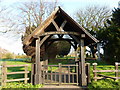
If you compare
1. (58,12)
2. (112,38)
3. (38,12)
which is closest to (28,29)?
(38,12)

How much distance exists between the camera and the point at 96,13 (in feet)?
98.1

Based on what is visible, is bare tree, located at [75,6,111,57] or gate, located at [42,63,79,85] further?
bare tree, located at [75,6,111,57]

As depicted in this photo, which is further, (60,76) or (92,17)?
(92,17)

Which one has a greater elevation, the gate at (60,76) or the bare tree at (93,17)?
the bare tree at (93,17)

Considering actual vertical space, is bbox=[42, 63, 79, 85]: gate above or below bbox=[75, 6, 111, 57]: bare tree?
below

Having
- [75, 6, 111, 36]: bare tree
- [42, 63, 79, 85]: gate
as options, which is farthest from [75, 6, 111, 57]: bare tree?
[42, 63, 79, 85]: gate

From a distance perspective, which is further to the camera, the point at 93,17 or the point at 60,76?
the point at 93,17

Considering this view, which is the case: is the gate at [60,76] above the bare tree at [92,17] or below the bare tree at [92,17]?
below

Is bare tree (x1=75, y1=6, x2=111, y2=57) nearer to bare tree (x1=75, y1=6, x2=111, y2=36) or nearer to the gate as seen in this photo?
bare tree (x1=75, y1=6, x2=111, y2=36)

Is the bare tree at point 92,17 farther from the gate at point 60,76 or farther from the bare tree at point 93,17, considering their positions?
the gate at point 60,76

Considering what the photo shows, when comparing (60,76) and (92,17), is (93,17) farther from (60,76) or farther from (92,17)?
(60,76)

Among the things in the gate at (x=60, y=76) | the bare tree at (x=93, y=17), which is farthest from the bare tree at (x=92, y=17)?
the gate at (x=60, y=76)

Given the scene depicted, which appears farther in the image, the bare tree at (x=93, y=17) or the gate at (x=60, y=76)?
the bare tree at (x=93, y=17)

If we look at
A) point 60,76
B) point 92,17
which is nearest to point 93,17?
point 92,17
